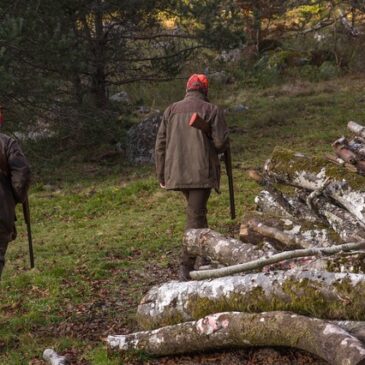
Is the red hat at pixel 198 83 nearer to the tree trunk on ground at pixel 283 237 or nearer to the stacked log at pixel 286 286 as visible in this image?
the stacked log at pixel 286 286

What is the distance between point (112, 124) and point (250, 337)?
1444 centimetres

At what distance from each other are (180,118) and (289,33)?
27.1m

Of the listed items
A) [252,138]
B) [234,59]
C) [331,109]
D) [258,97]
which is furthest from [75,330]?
[234,59]

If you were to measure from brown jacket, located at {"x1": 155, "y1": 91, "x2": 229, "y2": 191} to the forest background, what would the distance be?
4.97ft

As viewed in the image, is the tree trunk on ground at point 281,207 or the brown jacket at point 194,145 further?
the tree trunk on ground at point 281,207

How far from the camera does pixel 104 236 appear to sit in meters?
11.7

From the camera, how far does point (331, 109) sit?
2269cm

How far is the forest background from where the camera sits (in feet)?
26.8

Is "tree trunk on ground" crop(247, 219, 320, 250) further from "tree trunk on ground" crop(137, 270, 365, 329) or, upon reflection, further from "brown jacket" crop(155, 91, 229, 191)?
"tree trunk on ground" crop(137, 270, 365, 329)

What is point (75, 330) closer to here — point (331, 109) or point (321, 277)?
point (321, 277)

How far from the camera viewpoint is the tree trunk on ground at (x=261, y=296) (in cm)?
520

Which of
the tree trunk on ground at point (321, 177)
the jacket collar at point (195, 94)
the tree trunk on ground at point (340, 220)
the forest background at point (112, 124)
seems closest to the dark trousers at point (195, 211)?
the forest background at point (112, 124)

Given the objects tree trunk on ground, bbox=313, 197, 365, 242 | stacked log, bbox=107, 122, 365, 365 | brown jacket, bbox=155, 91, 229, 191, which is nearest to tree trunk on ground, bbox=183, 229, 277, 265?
stacked log, bbox=107, 122, 365, 365

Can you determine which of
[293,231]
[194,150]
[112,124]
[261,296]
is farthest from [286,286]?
[112,124]
